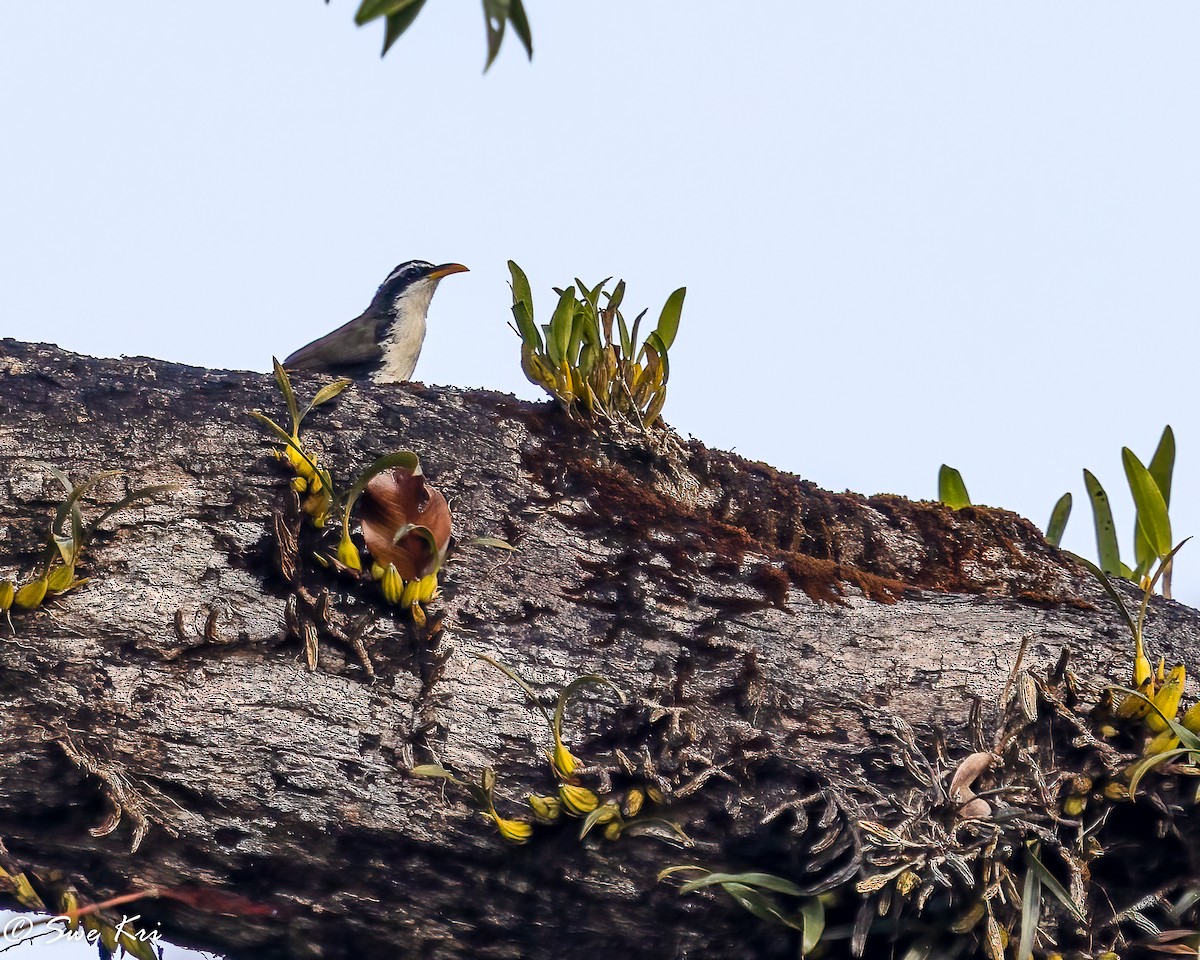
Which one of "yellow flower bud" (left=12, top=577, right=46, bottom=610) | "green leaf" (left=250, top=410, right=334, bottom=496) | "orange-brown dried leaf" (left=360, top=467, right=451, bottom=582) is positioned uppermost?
"green leaf" (left=250, top=410, right=334, bottom=496)

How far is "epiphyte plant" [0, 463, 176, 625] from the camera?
112 inches

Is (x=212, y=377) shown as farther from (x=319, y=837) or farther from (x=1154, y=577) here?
(x=1154, y=577)

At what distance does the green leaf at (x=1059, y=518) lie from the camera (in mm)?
4578

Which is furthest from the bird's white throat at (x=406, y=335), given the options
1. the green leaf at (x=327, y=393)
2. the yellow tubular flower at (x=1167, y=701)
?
the yellow tubular flower at (x=1167, y=701)

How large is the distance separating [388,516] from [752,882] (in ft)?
4.45

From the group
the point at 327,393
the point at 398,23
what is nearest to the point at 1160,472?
the point at 327,393

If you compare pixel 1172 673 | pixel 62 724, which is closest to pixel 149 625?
pixel 62 724

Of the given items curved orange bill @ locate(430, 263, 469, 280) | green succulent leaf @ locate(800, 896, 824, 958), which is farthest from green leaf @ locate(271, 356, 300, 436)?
curved orange bill @ locate(430, 263, 469, 280)

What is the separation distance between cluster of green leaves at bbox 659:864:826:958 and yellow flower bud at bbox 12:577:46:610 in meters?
1.70

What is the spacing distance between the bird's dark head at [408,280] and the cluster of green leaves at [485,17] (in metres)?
5.29

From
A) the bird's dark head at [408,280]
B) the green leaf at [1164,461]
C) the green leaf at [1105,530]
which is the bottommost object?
the green leaf at [1105,530]

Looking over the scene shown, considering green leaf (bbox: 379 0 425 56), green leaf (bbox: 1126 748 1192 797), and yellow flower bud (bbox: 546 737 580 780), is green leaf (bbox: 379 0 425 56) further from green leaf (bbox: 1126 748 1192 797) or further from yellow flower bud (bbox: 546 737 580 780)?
green leaf (bbox: 1126 748 1192 797)

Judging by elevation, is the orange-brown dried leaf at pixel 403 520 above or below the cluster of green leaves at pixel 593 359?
below

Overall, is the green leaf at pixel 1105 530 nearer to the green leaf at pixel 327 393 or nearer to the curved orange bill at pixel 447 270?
A: the green leaf at pixel 327 393
